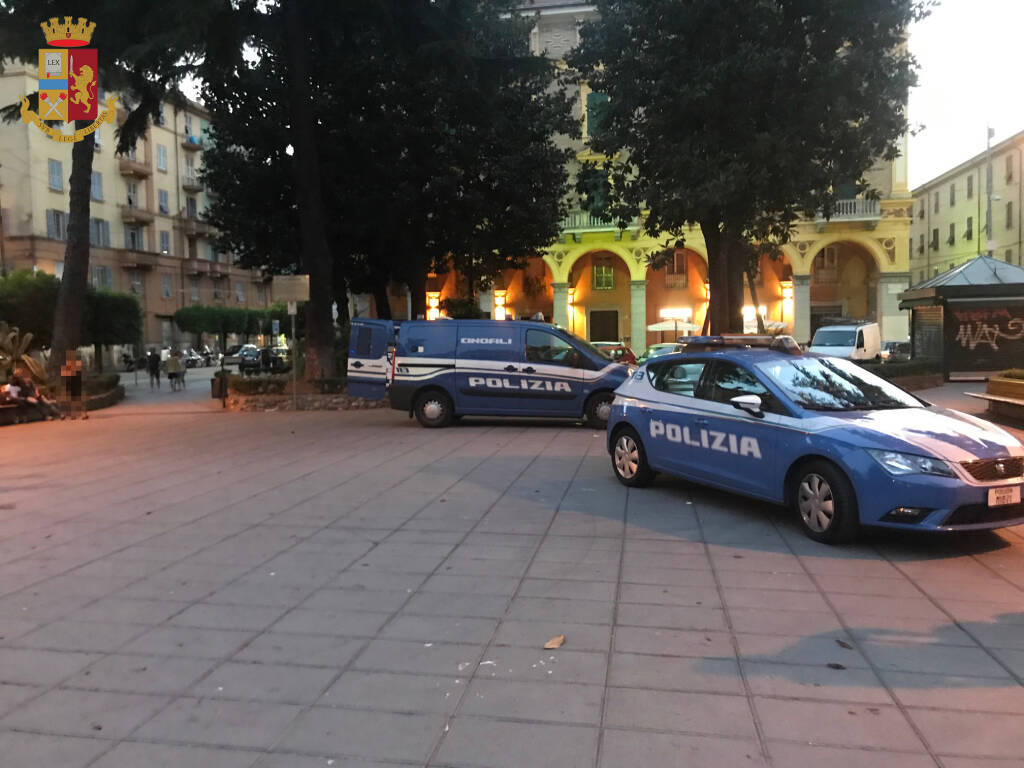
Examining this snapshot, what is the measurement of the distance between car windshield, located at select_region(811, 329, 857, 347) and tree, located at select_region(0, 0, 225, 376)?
20147 millimetres

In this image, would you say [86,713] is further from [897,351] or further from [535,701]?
[897,351]

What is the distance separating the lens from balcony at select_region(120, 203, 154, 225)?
183ft

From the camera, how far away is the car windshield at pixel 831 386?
6.79 metres

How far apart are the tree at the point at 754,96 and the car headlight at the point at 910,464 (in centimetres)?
940

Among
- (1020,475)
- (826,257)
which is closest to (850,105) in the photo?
(1020,475)

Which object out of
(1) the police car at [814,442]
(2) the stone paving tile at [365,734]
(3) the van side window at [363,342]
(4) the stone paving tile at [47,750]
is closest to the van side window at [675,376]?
(1) the police car at [814,442]

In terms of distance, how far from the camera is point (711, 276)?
18.2m

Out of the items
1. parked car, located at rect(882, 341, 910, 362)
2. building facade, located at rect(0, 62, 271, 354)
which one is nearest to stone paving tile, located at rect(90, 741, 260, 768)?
parked car, located at rect(882, 341, 910, 362)

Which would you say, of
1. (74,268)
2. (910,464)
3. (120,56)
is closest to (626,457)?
(910,464)

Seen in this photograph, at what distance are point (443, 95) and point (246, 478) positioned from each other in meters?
14.9

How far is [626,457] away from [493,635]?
453 centimetres

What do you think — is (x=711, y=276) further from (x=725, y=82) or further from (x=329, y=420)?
(x=329, y=420)

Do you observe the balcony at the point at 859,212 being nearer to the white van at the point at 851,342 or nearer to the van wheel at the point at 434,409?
the white van at the point at 851,342

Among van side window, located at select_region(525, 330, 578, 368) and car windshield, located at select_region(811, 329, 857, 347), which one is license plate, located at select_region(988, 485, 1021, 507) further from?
car windshield, located at select_region(811, 329, 857, 347)
